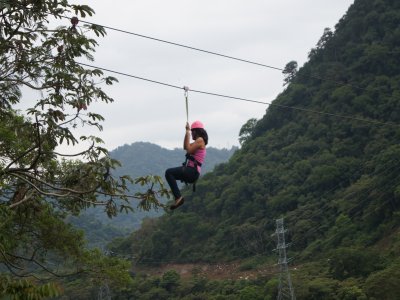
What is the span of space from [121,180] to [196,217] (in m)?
51.1

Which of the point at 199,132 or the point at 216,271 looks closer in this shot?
the point at 199,132

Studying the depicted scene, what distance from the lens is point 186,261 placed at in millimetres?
55938

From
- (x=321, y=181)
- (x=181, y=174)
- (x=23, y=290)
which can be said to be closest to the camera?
(x=23, y=290)

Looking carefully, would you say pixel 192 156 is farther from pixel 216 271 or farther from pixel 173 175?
pixel 216 271

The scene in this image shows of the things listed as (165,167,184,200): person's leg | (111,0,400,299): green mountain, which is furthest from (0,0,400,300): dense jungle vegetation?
(165,167,184,200): person's leg

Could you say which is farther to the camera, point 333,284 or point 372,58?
point 372,58

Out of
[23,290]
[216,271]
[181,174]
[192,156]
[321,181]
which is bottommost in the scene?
[23,290]

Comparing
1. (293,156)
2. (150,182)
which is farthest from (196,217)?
(150,182)

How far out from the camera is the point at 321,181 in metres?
49.6

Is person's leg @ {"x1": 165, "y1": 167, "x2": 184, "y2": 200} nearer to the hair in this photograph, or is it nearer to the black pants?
the black pants

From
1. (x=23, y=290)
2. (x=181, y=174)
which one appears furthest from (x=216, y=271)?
(x=23, y=290)

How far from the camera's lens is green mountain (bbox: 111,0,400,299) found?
42484 mm

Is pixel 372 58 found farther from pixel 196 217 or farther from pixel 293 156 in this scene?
pixel 196 217

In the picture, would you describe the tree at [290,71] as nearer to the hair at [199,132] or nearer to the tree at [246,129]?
the tree at [246,129]
